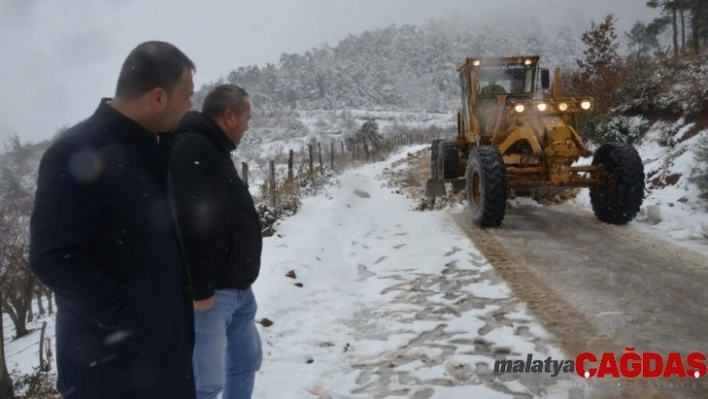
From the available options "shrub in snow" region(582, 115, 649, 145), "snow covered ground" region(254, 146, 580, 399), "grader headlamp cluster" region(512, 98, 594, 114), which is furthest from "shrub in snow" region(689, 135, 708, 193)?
"snow covered ground" region(254, 146, 580, 399)

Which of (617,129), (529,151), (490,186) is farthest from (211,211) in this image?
(617,129)

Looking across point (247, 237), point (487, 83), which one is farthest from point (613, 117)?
point (247, 237)

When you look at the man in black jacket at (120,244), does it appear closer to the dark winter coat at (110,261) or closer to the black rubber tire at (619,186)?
the dark winter coat at (110,261)

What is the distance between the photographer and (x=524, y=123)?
7.50 meters

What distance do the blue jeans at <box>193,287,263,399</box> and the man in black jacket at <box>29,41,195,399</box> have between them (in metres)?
0.45

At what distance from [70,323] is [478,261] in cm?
472

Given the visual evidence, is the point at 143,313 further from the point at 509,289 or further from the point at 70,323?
the point at 509,289

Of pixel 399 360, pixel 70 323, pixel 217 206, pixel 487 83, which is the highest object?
pixel 487 83

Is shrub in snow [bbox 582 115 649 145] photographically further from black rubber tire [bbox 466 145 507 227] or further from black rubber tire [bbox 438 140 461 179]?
black rubber tire [bbox 466 145 507 227]

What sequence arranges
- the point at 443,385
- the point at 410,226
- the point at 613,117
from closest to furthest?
1. the point at 443,385
2. the point at 410,226
3. the point at 613,117

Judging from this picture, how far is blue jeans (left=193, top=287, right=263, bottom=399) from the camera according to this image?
2.16 meters

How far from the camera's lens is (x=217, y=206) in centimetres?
218

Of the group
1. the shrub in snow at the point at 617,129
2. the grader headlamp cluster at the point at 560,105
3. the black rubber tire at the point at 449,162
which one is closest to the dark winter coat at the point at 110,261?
the grader headlamp cluster at the point at 560,105

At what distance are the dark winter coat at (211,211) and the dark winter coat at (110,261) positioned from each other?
16.1 inches
